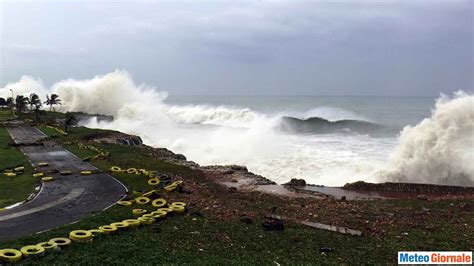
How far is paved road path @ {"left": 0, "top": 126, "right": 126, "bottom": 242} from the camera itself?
521 inches

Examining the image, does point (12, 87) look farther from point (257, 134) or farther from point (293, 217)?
point (293, 217)

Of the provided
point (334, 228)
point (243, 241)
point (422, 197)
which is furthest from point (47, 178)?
point (422, 197)

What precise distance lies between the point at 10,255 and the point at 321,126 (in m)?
57.2

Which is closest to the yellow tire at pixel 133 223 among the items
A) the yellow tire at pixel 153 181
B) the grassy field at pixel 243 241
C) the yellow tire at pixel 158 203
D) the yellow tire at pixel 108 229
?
the grassy field at pixel 243 241

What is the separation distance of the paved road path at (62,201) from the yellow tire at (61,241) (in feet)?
5.17

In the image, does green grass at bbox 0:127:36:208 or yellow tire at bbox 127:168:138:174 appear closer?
green grass at bbox 0:127:36:208

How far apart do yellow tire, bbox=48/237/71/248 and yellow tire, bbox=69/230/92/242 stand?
17cm

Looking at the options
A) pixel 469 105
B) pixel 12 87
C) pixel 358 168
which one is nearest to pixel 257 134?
pixel 358 168

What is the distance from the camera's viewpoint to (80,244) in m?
11.5

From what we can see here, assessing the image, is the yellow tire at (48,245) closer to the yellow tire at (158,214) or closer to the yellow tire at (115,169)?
the yellow tire at (158,214)

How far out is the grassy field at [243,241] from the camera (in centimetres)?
1063

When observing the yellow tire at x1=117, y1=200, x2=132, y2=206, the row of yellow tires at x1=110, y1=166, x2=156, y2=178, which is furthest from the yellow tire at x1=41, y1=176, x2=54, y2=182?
the yellow tire at x1=117, y1=200, x2=132, y2=206

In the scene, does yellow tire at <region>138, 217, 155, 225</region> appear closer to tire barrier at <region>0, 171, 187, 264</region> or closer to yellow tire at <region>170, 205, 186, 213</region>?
tire barrier at <region>0, 171, 187, 264</region>

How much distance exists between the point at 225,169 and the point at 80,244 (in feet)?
50.3
